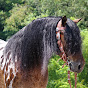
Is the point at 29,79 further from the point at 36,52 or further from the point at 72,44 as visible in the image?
the point at 72,44

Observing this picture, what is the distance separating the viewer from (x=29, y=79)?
1.87 m

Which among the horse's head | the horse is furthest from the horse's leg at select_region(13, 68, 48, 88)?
the horse's head

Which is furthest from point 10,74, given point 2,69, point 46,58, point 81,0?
point 81,0

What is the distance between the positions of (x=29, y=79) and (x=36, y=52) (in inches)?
13.0

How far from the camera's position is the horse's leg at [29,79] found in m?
1.86

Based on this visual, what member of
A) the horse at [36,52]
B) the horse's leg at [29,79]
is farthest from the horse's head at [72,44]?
the horse's leg at [29,79]

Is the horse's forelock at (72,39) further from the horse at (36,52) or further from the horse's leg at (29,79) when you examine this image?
the horse's leg at (29,79)

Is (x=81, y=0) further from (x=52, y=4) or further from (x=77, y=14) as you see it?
(x=52, y=4)

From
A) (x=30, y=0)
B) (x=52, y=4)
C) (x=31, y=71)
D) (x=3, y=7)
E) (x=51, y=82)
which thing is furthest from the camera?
(x=3, y=7)

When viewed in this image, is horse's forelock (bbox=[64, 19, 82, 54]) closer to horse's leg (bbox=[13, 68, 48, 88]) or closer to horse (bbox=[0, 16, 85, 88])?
horse (bbox=[0, 16, 85, 88])

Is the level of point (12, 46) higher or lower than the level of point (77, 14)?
higher

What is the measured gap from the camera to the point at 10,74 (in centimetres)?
190

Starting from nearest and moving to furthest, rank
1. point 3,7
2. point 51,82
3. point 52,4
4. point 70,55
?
point 70,55 < point 51,82 < point 52,4 < point 3,7

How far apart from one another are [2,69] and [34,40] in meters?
0.56
